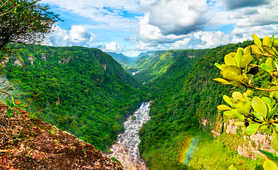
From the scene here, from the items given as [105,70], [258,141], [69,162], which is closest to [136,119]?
[258,141]

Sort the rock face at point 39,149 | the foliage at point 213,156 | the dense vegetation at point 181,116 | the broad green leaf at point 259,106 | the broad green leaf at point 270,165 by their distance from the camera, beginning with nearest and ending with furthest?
the broad green leaf at point 270,165 < the broad green leaf at point 259,106 < the rock face at point 39,149 < the foliage at point 213,156 < the dense vegetation at point 181,116

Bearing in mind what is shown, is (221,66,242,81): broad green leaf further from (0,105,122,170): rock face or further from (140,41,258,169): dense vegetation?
(140,41,258,169): dense vegetation

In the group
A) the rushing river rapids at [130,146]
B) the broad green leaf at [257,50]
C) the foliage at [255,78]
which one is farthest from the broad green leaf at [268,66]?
the rushing river rapids at [130,146]

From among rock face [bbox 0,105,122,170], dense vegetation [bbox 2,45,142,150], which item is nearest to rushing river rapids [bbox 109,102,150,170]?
dense vegetation [bbox 2,45,142,150]

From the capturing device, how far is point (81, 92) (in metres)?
93.7

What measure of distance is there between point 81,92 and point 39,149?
94456 millimetres

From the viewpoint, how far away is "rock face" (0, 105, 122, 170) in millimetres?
4195

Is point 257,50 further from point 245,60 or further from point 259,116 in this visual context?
point 259,116

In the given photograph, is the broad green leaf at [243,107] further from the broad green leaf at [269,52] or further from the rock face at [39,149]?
the rock face at [39,149]

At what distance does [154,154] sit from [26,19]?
2722 inches

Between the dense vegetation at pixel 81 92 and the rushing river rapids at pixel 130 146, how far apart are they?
12.7 feet

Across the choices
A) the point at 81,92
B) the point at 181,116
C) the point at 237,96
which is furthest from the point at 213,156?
the point at 81,92

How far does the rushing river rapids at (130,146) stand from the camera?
57938 mm

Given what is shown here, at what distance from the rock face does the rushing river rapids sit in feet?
151
